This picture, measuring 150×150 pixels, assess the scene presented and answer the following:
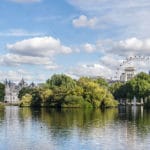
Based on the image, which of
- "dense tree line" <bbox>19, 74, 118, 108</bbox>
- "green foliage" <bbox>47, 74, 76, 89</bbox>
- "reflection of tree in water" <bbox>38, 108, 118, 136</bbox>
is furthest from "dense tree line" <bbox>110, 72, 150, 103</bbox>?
"reflection of tree in water" <bbox>38, 108, 118, 136</bbox>

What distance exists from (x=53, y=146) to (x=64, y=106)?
68.2 meters

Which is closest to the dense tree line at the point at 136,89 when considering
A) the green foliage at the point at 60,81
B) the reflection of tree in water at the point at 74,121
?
the green foliage at the point at 60,81

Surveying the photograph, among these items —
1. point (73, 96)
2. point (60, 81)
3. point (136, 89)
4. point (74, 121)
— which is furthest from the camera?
point (136, 89)

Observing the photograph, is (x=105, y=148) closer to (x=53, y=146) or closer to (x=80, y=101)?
(x=53, y=146)

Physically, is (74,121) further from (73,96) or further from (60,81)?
(60,81)

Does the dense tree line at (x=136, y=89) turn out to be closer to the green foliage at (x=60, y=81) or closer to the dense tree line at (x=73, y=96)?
the green foliage at (x=60, y=81)

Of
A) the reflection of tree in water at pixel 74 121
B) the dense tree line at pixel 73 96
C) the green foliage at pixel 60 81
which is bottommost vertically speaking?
the reflection of tree in water at pixel 74 121

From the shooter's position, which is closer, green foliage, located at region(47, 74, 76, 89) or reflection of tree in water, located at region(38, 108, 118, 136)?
reflection of tree in water, located at region(38, 108, 118, 136)

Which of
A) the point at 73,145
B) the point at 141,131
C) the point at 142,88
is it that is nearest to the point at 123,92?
the point at 142,88

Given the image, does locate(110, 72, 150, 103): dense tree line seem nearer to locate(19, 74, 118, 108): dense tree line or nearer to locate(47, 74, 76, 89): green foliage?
locate(47, 74, 76, 89): green foliage

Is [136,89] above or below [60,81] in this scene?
below

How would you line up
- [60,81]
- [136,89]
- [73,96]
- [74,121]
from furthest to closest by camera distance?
[136,89]
[60,81]
[73,96]
[74,121]

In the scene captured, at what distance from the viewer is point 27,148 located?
30891mm

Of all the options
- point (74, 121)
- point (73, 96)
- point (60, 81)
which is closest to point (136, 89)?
point (60, 81)
